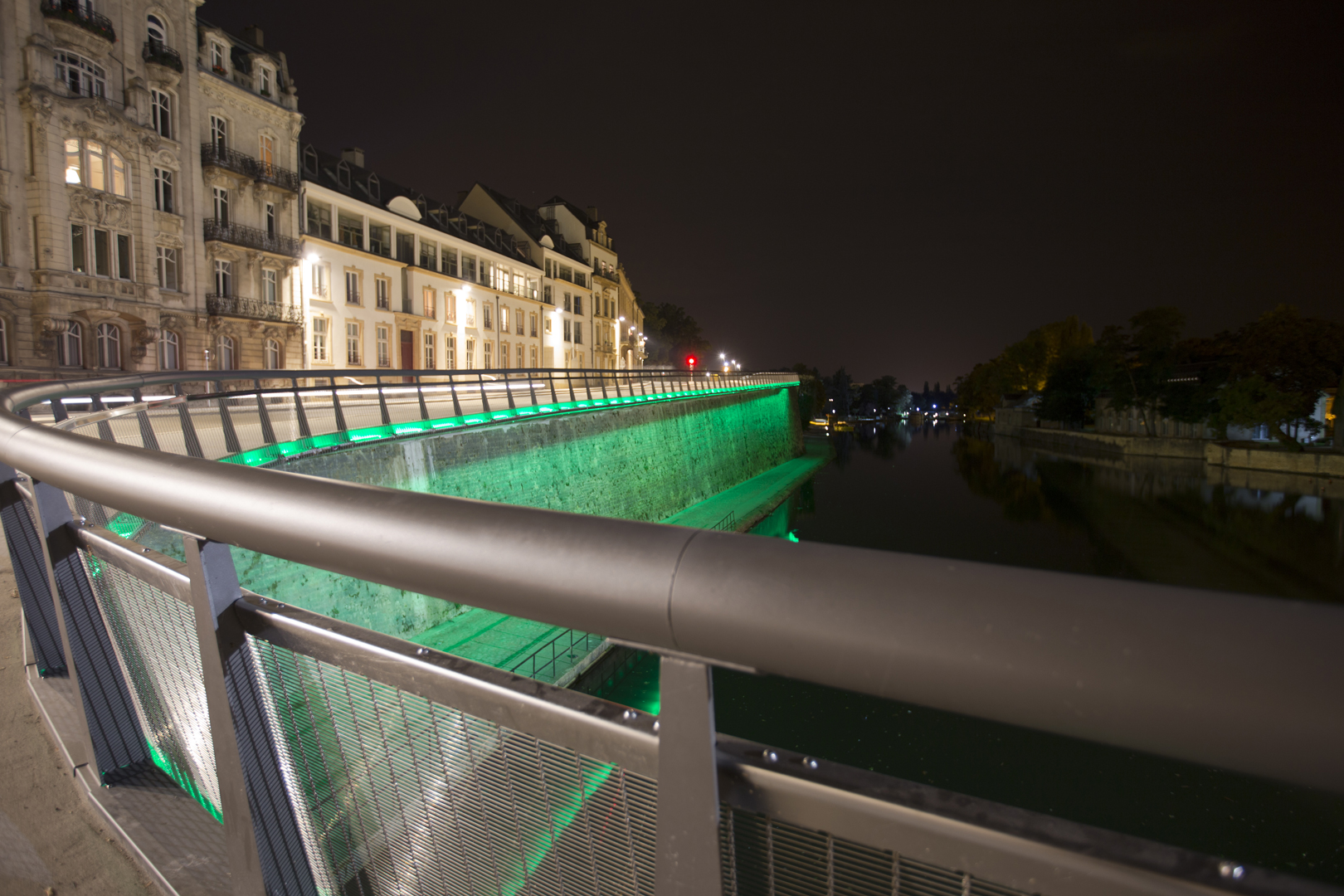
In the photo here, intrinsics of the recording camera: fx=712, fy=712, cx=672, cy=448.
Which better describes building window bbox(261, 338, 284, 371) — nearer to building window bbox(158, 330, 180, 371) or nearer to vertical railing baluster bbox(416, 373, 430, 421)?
building window bbox(158, 330, 180, 371)

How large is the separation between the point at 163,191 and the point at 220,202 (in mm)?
2314

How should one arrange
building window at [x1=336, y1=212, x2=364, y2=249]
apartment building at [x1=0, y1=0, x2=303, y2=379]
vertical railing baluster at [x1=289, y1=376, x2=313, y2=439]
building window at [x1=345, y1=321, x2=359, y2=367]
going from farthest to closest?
building window at [x1=336, y1=212, x2=364, y2=249]
building window at [x1=345, y1=321, x2=359, y2=367]
apartment building at [x1=0, y1=0, x2=303, y2=379]
vertical railing baluster at [x1=289, y1=376, x2=313, y2=439]

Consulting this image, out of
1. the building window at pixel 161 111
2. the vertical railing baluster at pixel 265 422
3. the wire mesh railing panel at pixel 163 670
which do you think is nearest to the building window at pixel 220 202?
the building window at pixel 161 111

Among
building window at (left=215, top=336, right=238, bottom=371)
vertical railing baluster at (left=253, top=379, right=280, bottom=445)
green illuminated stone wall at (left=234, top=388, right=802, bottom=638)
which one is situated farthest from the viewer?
building window at (left=215, top=336, right=238, bottom=371)

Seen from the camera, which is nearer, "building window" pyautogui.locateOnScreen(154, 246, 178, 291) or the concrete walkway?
the concrete walkway

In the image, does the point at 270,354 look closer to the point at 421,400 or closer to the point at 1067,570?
the point at 421,400

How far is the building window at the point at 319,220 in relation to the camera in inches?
1267

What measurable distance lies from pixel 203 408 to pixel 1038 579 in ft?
39.7

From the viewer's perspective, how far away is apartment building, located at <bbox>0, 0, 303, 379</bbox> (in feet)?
72.3

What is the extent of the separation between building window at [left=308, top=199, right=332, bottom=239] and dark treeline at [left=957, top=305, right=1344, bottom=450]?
5709 cm

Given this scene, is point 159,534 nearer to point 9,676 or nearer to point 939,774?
point 9,676

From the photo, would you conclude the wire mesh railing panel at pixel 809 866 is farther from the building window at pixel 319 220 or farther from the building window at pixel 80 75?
the building window at pixel 319 220

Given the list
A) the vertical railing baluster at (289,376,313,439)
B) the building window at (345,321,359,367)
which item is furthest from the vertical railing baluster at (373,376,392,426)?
the building window at (345,321,359,367)

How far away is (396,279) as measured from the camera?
120 feet
